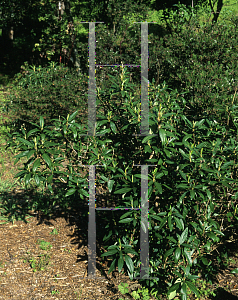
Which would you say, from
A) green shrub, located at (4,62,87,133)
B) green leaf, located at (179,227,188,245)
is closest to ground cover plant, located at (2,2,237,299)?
green leaf, located at (179,227,188,245)

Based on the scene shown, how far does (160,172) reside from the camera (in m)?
2.72

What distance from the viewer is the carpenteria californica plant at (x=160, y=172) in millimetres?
2654

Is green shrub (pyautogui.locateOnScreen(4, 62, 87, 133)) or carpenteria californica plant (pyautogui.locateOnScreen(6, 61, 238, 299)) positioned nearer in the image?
carpenteria californica plant (pyautogui.locateOnScreen(6, 61, 238, 299))

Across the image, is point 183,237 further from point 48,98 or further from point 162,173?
point 48,98

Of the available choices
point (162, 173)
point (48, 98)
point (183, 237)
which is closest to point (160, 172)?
point (162, 173)

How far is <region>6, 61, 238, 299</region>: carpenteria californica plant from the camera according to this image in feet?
8.71

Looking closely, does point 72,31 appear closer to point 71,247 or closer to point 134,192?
point 71,247

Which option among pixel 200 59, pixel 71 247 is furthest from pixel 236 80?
pixel 71 247

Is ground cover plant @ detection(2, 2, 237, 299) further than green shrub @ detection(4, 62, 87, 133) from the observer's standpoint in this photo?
No

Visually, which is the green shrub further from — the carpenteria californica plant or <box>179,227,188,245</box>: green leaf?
<box>179,227,188,245</box>: green leaf

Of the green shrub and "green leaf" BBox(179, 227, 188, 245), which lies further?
the green shrub

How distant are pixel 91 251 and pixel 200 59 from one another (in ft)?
13.2

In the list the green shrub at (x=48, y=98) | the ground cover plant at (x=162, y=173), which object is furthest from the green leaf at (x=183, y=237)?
the green shrub at (x=48, y=98)

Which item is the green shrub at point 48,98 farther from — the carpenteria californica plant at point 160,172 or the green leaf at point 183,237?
the green leaf at point 183,237
